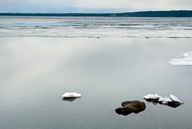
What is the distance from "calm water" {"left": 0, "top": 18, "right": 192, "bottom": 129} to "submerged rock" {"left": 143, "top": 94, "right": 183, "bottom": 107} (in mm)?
187

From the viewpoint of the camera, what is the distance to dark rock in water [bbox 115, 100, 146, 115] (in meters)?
6.80

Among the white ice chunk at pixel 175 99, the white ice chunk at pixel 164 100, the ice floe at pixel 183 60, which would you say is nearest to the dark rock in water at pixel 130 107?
the white ice chunk at pixel 164 100

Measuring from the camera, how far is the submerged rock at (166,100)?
7.38 metres

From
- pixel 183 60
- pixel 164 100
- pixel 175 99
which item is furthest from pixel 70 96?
pixel 183 60

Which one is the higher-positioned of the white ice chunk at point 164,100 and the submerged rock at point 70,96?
the submerged rock at point 70,96

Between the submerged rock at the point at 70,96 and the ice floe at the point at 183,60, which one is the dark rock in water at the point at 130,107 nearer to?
the submerged rock at the point at 70,96

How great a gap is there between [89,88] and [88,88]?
0.03m

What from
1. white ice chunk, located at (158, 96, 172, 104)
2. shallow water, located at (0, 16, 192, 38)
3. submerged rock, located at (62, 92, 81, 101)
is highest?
shallow water, located at (0, 16, 192, 38)

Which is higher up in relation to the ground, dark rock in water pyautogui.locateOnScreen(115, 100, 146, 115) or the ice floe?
the ice floe

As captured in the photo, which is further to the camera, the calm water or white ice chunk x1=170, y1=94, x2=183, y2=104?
white ice chunk x1=170, y1=94, x2=183, y2=104

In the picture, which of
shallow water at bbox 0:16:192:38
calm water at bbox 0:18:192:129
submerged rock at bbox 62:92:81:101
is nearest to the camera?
calm water at bbox 0:18:192:129

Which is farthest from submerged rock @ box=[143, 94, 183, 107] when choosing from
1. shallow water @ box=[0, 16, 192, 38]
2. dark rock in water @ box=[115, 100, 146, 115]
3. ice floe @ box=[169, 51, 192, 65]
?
shallow water @ box=[0, 16, 192, 38]

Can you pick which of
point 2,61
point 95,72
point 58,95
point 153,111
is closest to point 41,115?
point 58,95

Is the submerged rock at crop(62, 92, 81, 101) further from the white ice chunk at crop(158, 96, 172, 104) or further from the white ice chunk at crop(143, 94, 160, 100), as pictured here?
the white ice chunk at crop(158, 96, 172, 104)
